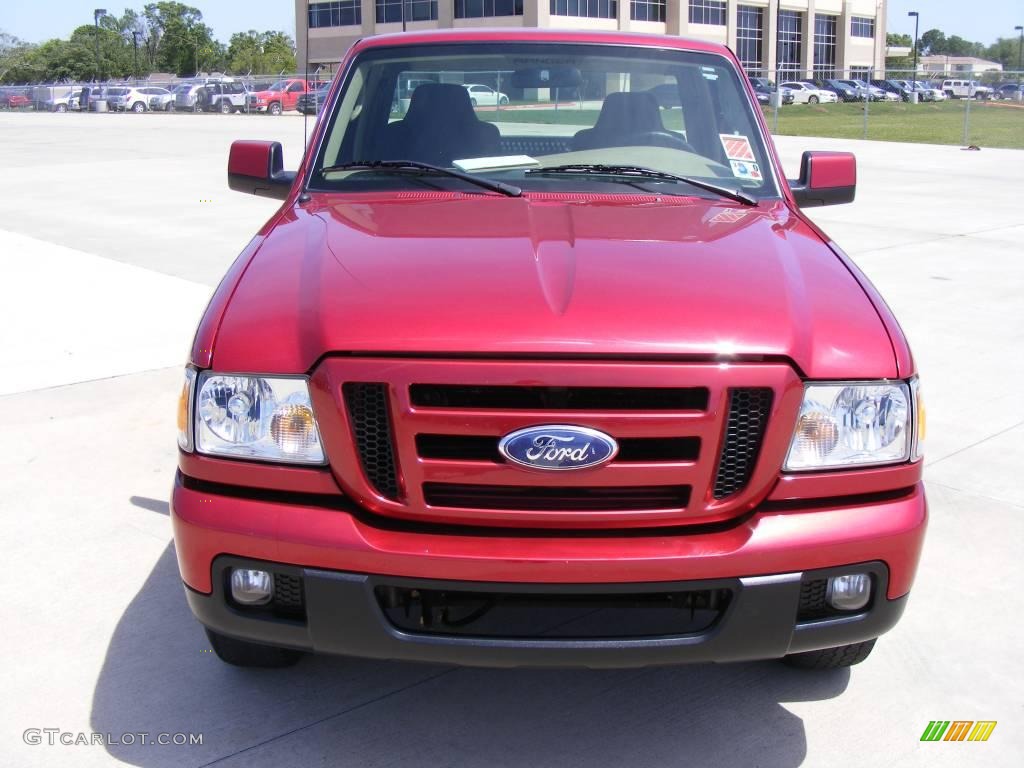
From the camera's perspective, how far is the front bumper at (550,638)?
92.2 inches

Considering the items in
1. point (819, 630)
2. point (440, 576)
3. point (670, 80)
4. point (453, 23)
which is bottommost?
point (819, 630)

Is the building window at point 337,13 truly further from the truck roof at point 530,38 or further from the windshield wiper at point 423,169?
the windshield wiper at point 423,169

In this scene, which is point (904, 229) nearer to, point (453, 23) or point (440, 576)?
point (440, 576)

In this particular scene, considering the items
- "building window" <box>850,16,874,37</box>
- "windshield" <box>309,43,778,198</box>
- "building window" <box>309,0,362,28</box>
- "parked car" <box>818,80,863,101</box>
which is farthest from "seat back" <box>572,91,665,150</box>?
"building window" <box>850,16,874,37</box>

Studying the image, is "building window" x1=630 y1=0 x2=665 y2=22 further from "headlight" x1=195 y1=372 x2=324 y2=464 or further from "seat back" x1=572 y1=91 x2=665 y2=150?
"headlight" x1=195 y1=372 x2=324 y2=464

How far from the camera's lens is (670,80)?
409 cm

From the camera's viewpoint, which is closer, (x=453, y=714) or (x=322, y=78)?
(x=453, y=714)

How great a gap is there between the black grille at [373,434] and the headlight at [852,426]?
0.86 meters

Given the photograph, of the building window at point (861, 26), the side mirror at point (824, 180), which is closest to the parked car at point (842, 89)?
the building window at point (861, 26)

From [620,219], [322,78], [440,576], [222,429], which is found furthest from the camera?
[322,78]

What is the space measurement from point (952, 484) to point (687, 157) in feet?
6.14

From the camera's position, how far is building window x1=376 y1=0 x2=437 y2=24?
6812cm

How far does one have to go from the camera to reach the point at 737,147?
3.88 metres

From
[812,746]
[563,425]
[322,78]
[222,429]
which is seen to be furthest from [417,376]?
[322,78]
